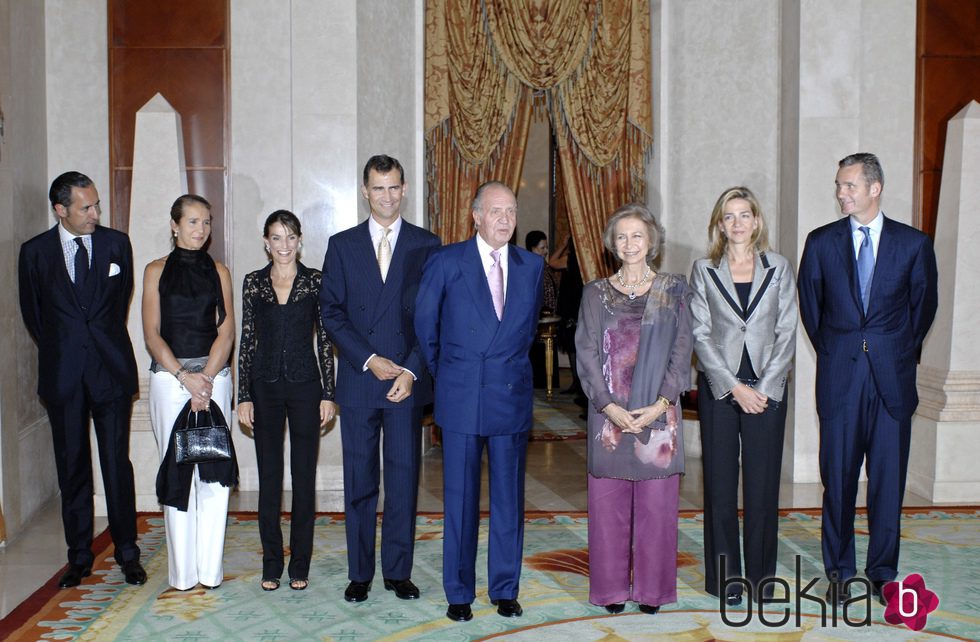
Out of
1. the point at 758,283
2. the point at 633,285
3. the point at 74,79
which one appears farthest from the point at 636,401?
the point at 74,79

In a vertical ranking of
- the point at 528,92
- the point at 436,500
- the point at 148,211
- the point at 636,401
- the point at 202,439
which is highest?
the point at 528,92

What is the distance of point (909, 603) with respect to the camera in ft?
14.4

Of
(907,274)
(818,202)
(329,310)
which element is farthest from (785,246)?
(329,310)

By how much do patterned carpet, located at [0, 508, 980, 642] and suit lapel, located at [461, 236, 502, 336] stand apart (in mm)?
1190

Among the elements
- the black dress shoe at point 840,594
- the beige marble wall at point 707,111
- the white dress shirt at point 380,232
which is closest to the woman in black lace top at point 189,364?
the white dress shirt at point 380,232

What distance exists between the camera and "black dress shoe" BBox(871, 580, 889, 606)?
4.47 metres

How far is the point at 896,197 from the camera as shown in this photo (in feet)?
23.1

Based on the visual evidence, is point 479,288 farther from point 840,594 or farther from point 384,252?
point 840,594

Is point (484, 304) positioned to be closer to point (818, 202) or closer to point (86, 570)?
point (86, 570)

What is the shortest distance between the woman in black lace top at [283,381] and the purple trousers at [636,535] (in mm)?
1255

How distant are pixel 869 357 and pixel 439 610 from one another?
2.08 m

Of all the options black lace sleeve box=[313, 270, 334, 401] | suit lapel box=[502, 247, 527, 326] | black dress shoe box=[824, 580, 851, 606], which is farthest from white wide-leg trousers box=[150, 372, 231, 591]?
black dress shoe box=[824, 580, 851, 606]

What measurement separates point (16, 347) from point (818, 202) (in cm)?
488

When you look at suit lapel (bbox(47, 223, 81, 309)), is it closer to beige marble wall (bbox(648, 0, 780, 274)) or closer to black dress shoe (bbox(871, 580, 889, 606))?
black dress shoe (bbox(871, 580, 889, 606))
